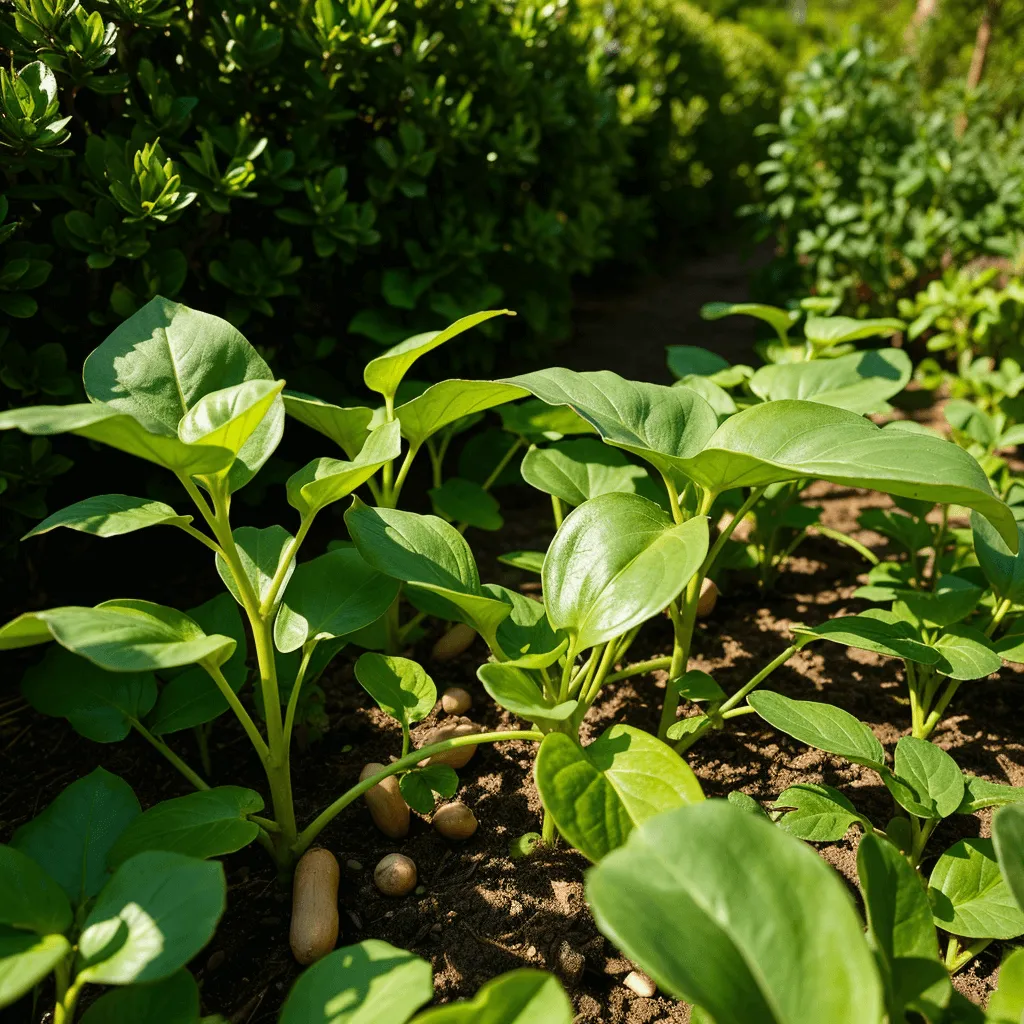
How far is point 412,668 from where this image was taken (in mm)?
1376

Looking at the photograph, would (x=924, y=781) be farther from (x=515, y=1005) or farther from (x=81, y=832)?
(x=81, y=832)

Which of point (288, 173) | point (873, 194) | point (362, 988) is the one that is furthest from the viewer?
point (873, 194)

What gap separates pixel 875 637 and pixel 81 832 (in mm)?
1181

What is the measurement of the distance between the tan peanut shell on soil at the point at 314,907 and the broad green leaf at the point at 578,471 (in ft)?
2.36

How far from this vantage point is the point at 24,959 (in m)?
0.83

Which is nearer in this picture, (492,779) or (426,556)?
(426,556)

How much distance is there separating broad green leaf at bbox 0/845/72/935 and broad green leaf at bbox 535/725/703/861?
569mm

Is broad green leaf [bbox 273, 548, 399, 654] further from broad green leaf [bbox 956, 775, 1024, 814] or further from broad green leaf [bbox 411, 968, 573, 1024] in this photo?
broad green leaf [bbox 956, 775, 1024, 814]

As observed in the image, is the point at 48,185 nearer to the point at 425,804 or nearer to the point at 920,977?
the point at 425,804

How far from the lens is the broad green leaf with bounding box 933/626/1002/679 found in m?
1.30

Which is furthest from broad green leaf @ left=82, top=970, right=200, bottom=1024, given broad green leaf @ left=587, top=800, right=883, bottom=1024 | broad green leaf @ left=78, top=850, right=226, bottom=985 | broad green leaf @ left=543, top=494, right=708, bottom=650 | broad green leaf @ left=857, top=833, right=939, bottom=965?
broad green leaf @ left=857, top=833, right=939, bottom=965

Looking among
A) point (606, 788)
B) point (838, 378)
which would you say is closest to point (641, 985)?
point (606, 788)

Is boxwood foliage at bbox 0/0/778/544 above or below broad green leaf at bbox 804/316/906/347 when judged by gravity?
above

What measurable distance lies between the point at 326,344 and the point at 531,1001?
1663 millimetres
